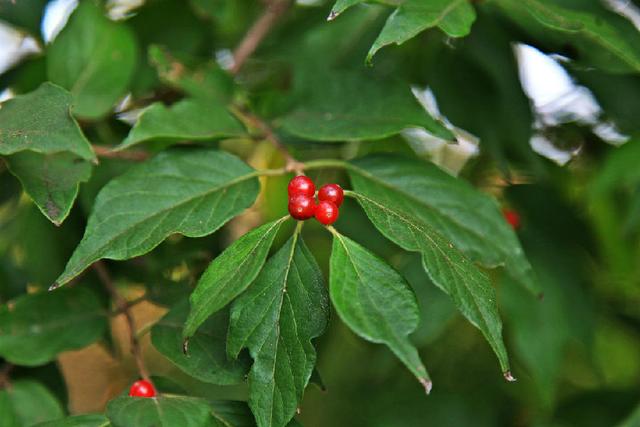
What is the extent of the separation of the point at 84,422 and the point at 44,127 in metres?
0.19

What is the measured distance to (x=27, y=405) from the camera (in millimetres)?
677

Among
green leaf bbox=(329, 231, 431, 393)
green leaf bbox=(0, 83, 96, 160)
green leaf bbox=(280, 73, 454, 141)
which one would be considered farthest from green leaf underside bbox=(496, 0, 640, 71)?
green leaf bbox=(0, 83, 96, 160)

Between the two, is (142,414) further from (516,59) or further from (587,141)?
(587,141)

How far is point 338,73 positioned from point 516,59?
9.7 inches

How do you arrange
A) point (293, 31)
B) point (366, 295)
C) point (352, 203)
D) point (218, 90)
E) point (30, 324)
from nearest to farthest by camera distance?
1. point (366, 295)
2. point (30, 324)
3. point (218, 90)
4. point (352, 203)
5. point (293, 31)

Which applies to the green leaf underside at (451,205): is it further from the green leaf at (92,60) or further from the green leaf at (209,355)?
the green leaf at (92,60)

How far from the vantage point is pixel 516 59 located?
0.91m

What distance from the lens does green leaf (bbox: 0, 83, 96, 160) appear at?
1.70 feet

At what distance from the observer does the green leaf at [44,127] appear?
0.52 metres

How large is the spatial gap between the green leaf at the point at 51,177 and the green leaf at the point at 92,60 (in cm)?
19

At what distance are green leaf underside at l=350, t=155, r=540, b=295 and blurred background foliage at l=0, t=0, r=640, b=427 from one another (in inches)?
4.4

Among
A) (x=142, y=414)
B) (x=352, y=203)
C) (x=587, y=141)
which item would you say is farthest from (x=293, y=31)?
(x=142, y=414)

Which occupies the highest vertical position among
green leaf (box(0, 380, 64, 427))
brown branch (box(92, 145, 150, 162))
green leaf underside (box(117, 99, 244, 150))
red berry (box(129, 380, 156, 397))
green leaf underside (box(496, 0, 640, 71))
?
green leaf underside (box(496, 0, 640, 71))

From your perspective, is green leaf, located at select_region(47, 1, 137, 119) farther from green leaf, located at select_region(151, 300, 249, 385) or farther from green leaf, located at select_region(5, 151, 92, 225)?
green leaf, located at select_region(151, 300, 249, 385)
